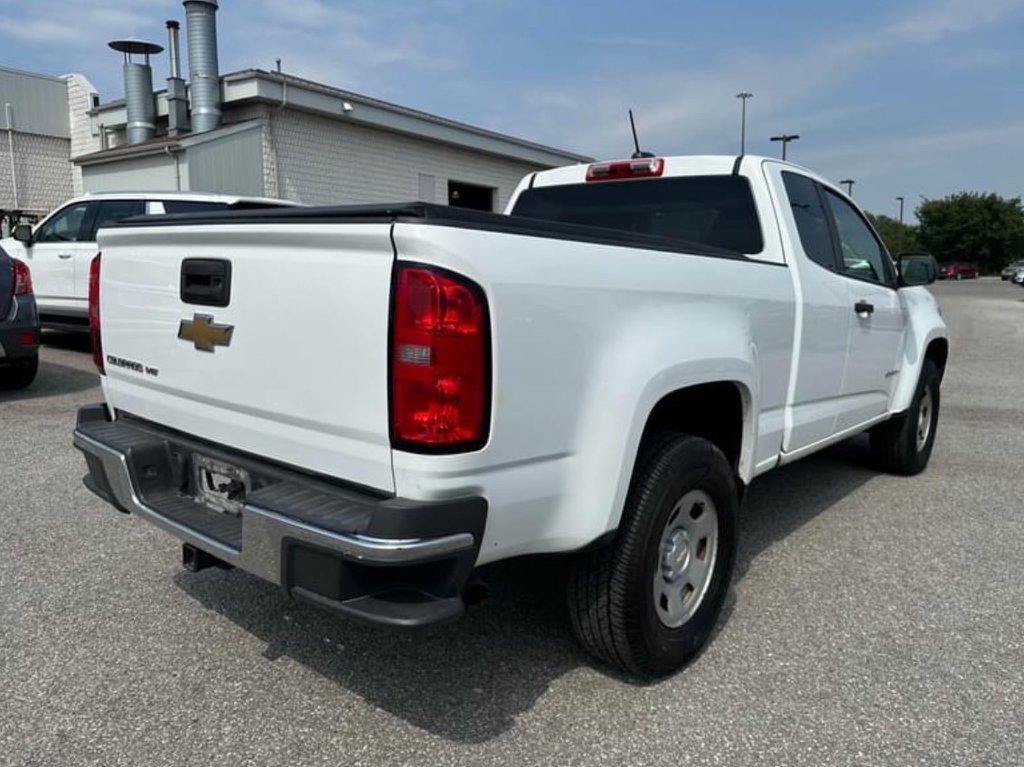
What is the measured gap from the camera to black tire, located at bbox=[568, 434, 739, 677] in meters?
2.63

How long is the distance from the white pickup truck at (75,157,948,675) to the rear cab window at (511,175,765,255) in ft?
0.65

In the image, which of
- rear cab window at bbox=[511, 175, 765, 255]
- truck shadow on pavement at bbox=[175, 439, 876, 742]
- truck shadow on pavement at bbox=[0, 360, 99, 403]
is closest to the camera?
truck shadow on pavement at bbox=[175, 439, 876, 742]

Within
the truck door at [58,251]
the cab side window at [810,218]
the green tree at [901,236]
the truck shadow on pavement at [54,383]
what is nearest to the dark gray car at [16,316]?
the truck shadow on pavement at [54,383]

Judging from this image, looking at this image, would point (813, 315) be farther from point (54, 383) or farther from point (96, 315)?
point (54, 383)

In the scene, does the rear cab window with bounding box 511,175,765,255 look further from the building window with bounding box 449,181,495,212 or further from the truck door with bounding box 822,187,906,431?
the building window with bounding box 449,181,495,212

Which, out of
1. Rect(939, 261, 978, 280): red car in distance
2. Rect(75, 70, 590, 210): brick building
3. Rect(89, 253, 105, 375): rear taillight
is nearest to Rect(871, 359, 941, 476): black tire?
Rect(89, 253, 105, 375): rear taillight

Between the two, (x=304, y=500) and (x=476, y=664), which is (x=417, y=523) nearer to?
(x=304, y=500)

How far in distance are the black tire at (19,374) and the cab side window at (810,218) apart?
7.00 meters

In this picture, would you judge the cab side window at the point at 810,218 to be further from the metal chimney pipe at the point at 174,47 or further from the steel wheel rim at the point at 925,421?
the metal chimney pipe at the point at 174,47

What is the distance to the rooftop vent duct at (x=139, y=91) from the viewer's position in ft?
53.8

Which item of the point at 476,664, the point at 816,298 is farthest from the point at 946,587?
the point at 476,664

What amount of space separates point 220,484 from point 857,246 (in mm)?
3704

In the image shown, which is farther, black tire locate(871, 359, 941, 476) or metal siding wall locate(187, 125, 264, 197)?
metal siding wall locate(187, 125, 264, 197)

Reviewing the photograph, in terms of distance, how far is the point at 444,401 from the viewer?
210cm
